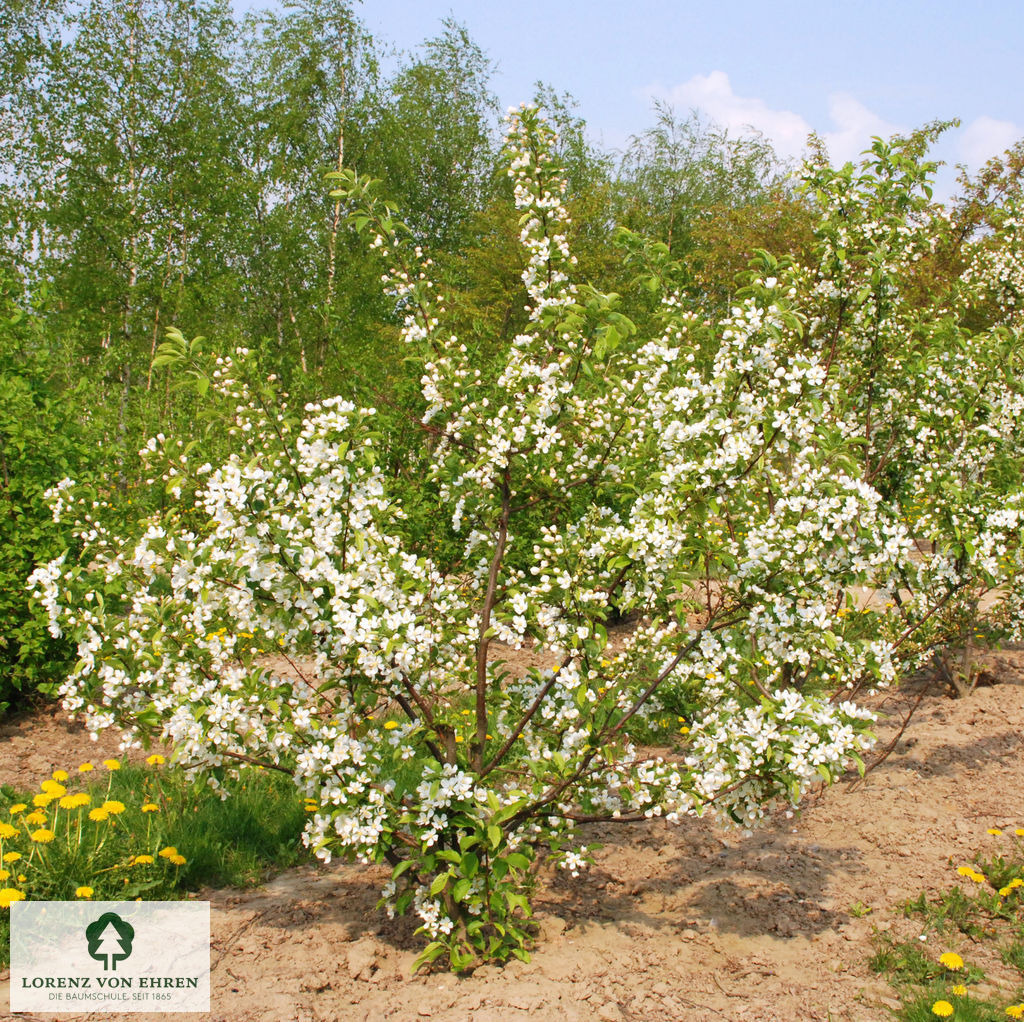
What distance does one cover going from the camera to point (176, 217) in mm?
13141

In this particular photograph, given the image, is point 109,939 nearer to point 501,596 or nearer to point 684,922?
point 501,596

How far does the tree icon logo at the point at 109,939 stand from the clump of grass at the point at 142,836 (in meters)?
0.12

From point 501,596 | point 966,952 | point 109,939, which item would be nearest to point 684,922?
point 966,952

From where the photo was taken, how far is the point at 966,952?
295 cm

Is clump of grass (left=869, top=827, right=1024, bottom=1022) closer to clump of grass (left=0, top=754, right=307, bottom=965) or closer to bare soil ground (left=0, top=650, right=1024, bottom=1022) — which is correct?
bare soil ground (left=0, top=650, right=1024, bottom=1022)

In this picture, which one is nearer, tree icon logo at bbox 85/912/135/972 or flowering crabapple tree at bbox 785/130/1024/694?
tree icon logo at bbox 85/912/135/972

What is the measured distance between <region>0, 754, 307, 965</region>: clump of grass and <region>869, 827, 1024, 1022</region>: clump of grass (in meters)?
2.46

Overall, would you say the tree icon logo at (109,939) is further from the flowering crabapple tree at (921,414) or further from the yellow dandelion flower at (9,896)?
the flowering crabapple tree at (921,414)

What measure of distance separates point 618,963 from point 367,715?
1242mm

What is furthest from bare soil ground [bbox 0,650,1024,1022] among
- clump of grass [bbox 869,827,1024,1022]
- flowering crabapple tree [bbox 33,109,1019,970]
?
flowering crabapple tree [bbox 33,109,1019,970]

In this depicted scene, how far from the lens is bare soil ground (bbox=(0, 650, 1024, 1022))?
2.65 meters

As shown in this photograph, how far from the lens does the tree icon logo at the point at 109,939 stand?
2.81m

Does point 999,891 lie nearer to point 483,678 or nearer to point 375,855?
point 483,678

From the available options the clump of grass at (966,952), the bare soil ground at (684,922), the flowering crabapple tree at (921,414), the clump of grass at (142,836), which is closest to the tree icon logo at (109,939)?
the clump of grass at (142,836)
